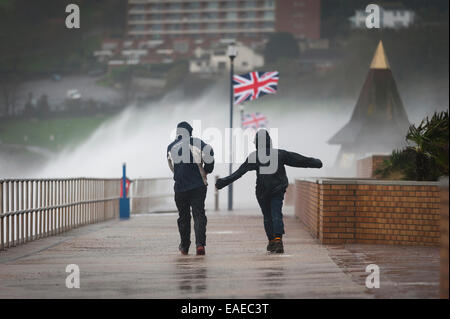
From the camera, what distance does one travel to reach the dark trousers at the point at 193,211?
11641mm

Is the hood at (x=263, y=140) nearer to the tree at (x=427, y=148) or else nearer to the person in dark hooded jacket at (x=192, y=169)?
the person in dark hooded jacket at (x=192, y=169)

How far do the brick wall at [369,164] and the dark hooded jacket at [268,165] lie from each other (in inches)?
450

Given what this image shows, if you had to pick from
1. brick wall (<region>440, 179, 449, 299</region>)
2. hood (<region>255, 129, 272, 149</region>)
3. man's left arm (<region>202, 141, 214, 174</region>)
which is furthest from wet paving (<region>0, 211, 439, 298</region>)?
hood (<region>255, 129, 272, 149</region>)

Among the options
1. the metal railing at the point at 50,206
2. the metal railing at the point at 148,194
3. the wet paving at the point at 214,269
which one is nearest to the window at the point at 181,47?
the metal railing at the point at 148,194

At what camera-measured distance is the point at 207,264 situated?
10.4 metres

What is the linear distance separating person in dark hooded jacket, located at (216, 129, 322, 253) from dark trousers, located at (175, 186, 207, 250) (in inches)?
13.1

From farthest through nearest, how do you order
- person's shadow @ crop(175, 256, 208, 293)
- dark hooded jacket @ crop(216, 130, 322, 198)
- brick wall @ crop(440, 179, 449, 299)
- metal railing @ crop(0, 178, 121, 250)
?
metal railing @ crop(0, 178, 121, 250) < dark hooded jacket @ crop(216, 130, 322, 198) < person's shadow @ crop(175, 256, 208, 293) < brick wall @ crop(440, 179, 449, 299)

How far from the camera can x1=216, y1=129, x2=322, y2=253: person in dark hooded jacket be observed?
38.2ft

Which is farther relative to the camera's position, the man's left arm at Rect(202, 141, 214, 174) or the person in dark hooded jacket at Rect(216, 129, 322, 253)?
the person in dark hooded jacket at Rect(216, 129, 322, 253)

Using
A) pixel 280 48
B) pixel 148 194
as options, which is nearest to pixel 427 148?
pixel 148 194

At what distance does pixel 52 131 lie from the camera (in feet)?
515

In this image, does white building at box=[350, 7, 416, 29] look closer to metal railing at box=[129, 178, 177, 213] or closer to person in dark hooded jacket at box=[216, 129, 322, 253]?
metal railing at box=[129, 178, 177, 213]

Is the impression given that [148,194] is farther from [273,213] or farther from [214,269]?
[214,269]

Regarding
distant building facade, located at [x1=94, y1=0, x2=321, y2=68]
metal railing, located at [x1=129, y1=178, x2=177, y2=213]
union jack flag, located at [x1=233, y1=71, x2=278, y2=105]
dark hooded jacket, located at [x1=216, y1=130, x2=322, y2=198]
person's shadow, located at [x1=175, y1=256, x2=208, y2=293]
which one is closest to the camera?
person's shadow, located at [x1=175, y1=256, x2=208, y2=293]
